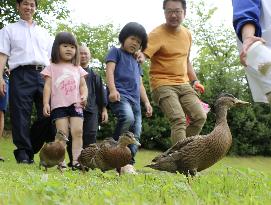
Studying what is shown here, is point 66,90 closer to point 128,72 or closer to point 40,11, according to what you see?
point 128,72

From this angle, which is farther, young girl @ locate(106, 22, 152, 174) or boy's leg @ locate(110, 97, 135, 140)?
young girl @ locate(106, 22, 152, 174)

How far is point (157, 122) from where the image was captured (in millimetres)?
15641

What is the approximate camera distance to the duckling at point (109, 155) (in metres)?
5.97

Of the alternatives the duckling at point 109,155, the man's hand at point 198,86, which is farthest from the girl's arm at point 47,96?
the man's hand at point 198,86

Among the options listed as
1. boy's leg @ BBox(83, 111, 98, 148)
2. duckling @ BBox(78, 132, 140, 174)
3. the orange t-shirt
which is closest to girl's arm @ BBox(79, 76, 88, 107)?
boy's leg @ BBox(83, 111, 98, 148)

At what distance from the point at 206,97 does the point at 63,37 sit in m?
9.69

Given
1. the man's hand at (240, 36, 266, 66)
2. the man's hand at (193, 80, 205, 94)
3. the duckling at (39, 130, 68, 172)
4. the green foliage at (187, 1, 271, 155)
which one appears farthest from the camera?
the green foliage at (187, 1, 271, 155)

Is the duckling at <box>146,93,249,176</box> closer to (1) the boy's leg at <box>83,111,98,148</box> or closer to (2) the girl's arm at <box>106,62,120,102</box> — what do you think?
(2) the girl's arm at <box>106,62,120,102</box>

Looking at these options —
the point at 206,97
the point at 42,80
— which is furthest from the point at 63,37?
the point at 206,97

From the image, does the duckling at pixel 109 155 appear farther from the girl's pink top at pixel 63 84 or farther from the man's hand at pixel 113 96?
the girl's pink top at pixel 63 84

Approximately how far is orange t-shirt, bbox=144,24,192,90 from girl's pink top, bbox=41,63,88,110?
95 cm

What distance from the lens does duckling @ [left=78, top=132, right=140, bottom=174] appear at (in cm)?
597

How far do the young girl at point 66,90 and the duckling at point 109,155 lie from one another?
566 millimetres

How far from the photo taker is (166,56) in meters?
7.29
